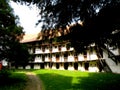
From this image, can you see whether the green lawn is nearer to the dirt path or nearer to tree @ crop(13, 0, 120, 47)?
the dirt path

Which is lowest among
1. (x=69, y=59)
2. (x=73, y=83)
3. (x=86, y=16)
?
(x=73, y=83)

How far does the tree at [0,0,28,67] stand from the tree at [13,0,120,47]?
1413 cm

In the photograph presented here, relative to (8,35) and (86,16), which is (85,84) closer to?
(8,35)

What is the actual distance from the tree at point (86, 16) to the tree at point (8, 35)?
14126mm

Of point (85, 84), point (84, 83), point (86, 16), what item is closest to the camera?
point (86, 16)

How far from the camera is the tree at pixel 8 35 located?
33250mm

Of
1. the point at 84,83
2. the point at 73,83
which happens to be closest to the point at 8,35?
the point at 73,83

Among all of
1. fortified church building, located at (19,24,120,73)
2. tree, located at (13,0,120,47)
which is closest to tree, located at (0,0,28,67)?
fortified church building, located at (19,24,120,73)

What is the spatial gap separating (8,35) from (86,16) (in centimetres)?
1680

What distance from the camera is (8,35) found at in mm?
33875

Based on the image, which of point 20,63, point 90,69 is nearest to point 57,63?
point 90,69

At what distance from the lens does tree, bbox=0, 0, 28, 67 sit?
33.2 m

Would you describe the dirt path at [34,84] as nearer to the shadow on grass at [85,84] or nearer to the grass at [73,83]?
the grass at [73,83]

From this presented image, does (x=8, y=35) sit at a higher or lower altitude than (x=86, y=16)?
higher
